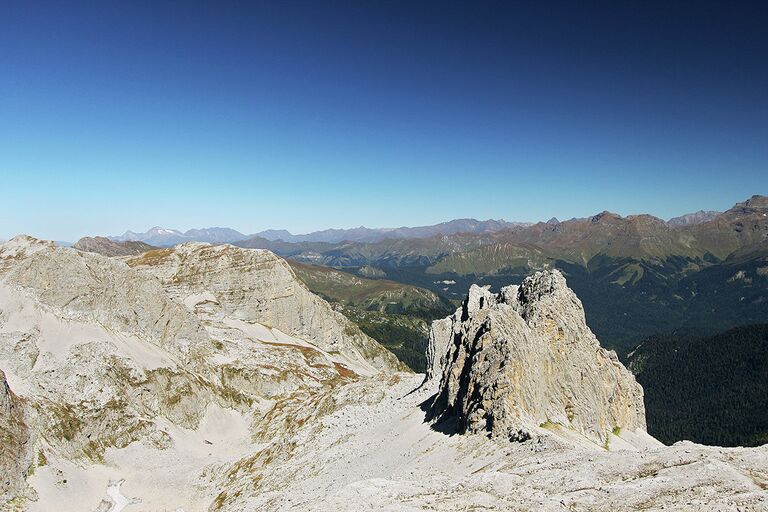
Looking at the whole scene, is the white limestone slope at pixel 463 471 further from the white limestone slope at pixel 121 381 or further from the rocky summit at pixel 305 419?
the white limestone slope at pixel 121 381

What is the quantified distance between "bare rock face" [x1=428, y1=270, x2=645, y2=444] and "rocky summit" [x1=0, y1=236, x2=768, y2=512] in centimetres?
30

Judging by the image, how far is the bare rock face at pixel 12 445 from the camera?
67938 millimetres

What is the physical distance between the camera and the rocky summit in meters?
37.5

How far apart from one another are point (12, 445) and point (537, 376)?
8021cm

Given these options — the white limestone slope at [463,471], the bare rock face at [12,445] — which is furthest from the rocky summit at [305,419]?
the bare rock face at [12,445]

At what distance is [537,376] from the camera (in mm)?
63219

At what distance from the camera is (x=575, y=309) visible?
271ft

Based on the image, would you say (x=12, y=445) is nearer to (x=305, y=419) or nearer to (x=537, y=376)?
(x=305, y=419)

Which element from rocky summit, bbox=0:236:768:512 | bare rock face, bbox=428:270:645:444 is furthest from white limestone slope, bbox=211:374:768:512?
bare rock face, bbox=428:270:645:444

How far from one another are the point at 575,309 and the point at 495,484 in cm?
5138

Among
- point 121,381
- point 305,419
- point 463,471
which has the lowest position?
point 305,419

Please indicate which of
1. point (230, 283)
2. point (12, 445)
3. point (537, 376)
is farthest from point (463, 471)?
point (230, 283)

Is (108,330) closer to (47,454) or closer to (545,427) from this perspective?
(47,454)

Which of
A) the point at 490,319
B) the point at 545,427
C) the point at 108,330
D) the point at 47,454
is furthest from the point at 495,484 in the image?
the point at 108,330
